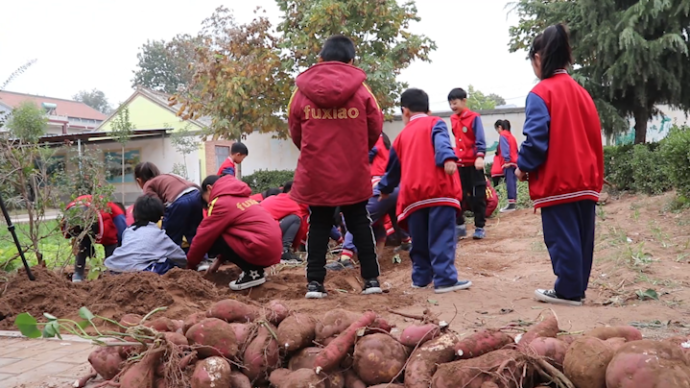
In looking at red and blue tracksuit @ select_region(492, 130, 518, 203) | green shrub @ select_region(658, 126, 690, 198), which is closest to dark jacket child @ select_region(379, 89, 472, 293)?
green shrub @ select_region(658, 126, 690, 198)

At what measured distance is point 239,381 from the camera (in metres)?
2.32

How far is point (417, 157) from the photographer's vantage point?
4.55 m

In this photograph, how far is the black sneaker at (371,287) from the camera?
438 cm

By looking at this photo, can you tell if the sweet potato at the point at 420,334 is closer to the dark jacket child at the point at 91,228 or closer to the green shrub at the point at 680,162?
the dark jacket child at the point at 91,228

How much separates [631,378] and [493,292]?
2604 mm

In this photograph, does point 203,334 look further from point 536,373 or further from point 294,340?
point 536,373

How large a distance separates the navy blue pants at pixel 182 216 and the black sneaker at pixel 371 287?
2.66 m

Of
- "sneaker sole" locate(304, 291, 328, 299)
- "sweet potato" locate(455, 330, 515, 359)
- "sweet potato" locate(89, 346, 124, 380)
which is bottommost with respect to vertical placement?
"sneaker sole" locate(304, 291, 328, 299)

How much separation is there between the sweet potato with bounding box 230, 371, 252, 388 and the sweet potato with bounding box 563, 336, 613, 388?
124 centimetres

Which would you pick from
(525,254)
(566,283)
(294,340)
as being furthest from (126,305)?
(525,254)

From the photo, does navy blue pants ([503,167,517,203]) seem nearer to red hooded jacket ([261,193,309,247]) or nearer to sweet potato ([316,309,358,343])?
red hooded jacket ([261,193,309,247])

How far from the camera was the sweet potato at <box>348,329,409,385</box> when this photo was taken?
7.10 feet

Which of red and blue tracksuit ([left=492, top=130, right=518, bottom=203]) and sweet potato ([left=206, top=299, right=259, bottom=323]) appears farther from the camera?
red and blue tracksuit ([left=492, top=130, right=518, bottom=203])

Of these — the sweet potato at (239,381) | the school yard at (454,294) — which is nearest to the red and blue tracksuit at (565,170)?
the school yard at (454,294)
